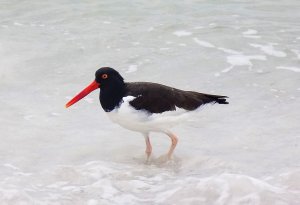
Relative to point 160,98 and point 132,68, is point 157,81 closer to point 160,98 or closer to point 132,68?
point 132,68

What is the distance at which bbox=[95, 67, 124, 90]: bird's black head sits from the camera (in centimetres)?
637

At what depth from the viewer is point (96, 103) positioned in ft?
27.6

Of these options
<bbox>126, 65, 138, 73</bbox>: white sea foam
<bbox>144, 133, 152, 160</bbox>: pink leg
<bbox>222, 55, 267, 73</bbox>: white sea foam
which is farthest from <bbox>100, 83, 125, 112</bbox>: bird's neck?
<bbox>222, 55, 267, 73</bbox>: white sea foam

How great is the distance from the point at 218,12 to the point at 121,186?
7.68 metres

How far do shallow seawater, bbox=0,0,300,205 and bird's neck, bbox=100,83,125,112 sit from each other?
0.57 metres

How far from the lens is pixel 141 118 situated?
6.27m

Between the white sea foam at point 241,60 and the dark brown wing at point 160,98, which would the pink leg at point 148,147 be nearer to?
the dark brown wing at point 160,98

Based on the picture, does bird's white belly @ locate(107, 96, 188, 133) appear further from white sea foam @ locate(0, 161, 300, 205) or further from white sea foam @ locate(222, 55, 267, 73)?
white sea foam @ locate(222, 55, 267, 73)

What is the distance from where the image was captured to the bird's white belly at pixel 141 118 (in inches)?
245

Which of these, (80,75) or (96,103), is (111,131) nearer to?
(96,103)

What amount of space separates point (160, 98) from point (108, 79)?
54 cm

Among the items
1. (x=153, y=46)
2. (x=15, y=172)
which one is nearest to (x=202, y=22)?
(x=153, y=46)

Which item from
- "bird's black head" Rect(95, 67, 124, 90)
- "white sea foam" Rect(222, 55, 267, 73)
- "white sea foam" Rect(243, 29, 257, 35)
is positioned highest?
"bird's black head" Rect(95, 67, 124, 90)

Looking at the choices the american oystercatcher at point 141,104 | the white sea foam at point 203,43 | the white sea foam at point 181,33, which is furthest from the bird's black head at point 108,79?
the white sea foam at point 181,33
